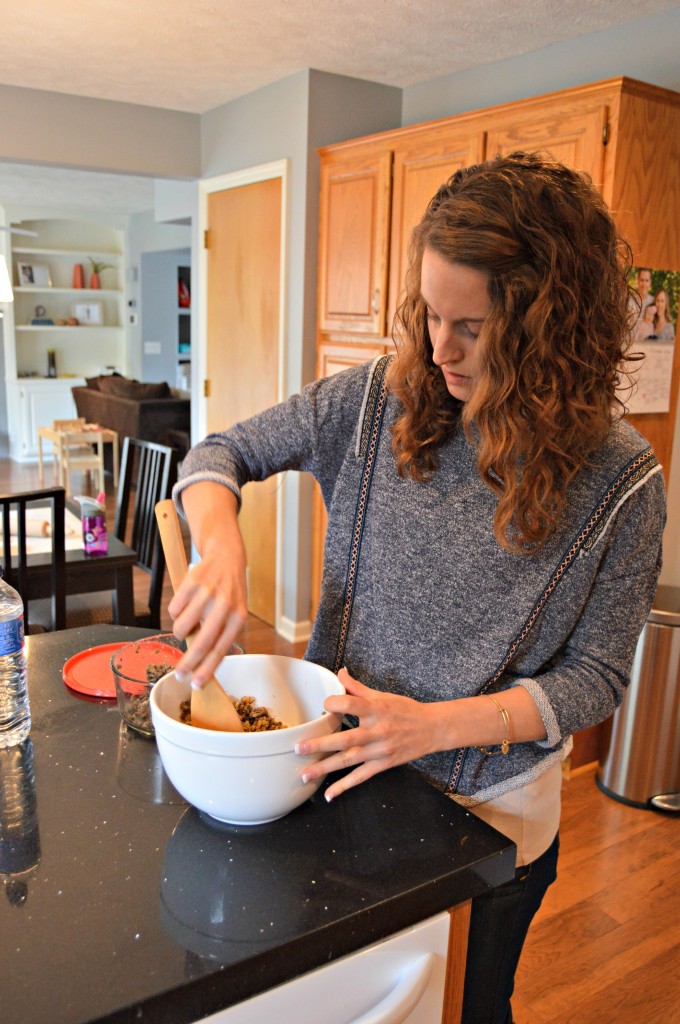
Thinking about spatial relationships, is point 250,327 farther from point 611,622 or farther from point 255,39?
point 611,622

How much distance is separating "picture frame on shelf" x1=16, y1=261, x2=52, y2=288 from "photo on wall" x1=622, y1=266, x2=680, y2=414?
25.9ft

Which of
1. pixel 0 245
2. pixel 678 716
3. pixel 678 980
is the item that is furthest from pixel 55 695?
pixel 0 245

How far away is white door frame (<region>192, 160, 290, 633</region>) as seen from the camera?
3723 mm

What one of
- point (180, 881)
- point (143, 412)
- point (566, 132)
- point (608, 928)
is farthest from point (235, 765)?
point (143, 412)

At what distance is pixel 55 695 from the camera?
4.00 ft

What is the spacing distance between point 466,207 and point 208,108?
373 centimetres

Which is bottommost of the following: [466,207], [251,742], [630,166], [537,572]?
[251,742]

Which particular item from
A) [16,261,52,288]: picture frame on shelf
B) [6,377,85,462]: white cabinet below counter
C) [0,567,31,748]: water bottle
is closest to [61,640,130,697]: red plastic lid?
[0,567,31,748]: water bottle

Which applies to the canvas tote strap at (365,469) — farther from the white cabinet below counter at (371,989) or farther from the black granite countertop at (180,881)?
the white cabinet below counter at (371,989)

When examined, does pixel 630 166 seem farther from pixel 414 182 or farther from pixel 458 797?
pixel 458 797

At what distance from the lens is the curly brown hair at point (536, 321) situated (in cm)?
92

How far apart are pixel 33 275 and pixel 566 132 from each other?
7.85 metres

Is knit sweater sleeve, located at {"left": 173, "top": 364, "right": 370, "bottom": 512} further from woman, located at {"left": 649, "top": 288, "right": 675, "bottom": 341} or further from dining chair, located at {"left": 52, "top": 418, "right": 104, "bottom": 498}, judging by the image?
dining chair, located at {"left": 52, "top": 418, "right": 104, "bottom": 498}

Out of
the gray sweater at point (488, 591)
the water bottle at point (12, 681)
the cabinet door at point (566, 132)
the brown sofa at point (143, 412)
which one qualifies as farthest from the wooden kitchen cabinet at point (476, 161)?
the brown sofa at point (143, 412)
